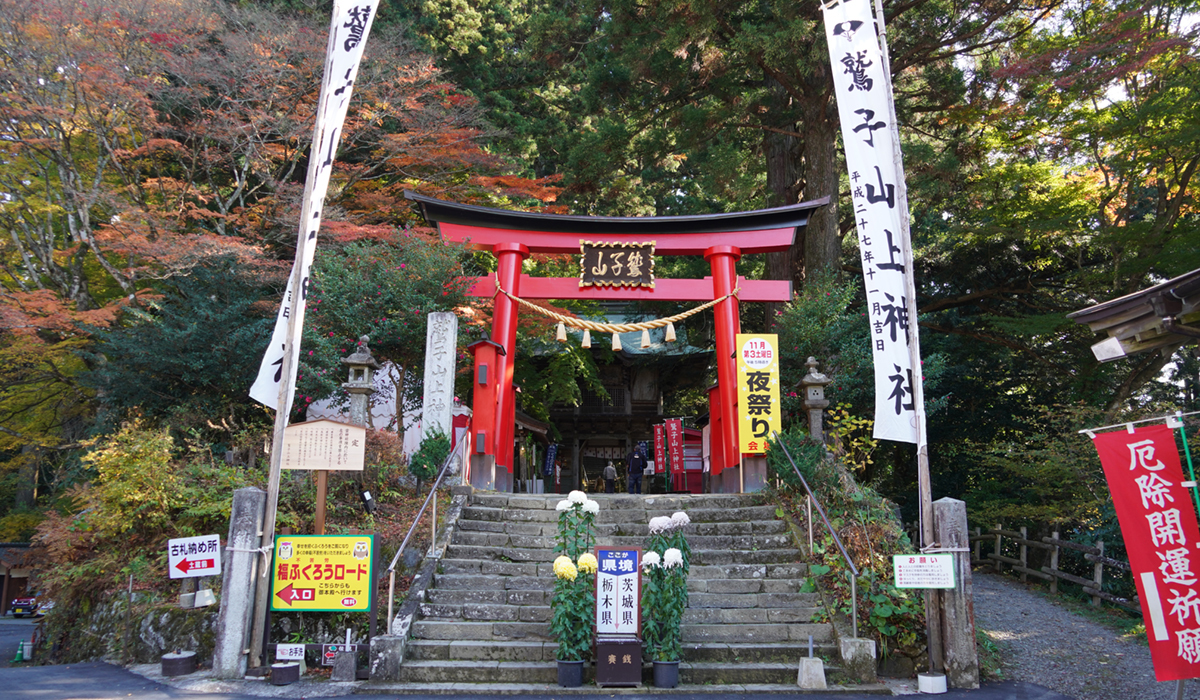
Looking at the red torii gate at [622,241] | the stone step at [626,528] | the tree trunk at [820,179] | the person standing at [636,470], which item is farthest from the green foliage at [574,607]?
the person standing at [636,470]

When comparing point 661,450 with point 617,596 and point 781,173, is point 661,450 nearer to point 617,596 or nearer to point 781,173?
point 781,173

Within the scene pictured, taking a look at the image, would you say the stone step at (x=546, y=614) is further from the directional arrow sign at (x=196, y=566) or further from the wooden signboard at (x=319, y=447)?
the directional arrow sign at (x=196, y=566)

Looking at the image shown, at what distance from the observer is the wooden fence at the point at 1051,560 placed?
34.4 ft

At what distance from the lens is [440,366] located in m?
10.6

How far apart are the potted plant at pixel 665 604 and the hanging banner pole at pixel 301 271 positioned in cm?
363

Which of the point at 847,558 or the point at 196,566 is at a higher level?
the point at 847,558

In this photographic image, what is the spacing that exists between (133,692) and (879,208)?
828 cm

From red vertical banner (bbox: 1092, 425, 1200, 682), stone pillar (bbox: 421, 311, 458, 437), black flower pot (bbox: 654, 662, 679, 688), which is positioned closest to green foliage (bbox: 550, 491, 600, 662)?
black flower pot (bbox: 654, 662, 679, 688)

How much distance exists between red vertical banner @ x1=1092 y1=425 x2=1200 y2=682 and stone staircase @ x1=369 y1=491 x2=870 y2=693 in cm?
231

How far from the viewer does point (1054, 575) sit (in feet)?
39.0

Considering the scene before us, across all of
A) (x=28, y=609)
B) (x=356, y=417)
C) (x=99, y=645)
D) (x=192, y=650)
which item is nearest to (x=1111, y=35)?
(x=356, y=417)

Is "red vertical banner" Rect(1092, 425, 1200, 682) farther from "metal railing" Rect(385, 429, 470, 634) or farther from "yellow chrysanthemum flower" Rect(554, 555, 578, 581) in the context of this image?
"metal railing" Rect(385, 429, 470, 634)

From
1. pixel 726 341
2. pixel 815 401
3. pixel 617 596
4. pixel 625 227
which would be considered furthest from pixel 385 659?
pixel 625 227

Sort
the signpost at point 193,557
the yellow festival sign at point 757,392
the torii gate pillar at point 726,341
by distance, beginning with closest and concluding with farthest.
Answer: the signpost at point 193,557 → the yellow festival sign at point 757,392 → the torii gate pillar at point 726,341
